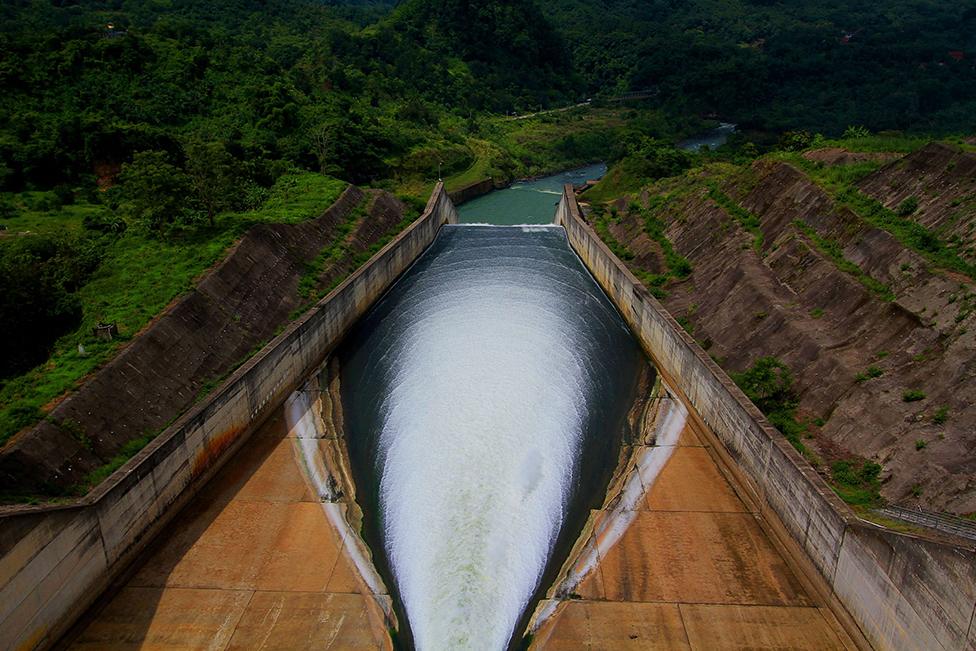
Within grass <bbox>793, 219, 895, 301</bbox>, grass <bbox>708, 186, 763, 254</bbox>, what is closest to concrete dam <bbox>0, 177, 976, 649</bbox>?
grass <bbox>793, 219, 895, 301</bbox>

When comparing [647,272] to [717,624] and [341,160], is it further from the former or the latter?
[341,160]

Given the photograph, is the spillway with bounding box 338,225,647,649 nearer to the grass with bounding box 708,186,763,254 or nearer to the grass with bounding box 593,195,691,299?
the grass with bounding box 593,195,691,299

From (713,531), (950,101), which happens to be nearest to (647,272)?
(713,531)

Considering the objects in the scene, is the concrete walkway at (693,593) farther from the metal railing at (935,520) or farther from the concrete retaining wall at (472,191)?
the concrete retaining wall at (472,191)

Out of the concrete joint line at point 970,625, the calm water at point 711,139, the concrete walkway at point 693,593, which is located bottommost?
the concrete walkway at point 693,593

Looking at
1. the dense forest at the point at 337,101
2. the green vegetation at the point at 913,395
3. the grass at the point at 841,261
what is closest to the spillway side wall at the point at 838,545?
the green vegetation at the point at 913,395

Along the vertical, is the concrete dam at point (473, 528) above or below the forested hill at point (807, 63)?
below

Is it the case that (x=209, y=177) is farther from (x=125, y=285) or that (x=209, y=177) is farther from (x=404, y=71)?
(x=404, y=71)

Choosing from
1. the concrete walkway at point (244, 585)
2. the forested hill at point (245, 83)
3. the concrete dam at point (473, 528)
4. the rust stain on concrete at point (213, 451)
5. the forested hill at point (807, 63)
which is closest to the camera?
the concrete dam at point (473, 528)
